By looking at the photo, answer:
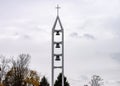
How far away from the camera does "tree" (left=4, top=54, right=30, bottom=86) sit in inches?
3484

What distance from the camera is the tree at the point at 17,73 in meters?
88.5

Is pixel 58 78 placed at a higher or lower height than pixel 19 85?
lower

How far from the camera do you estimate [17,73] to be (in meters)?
89.2

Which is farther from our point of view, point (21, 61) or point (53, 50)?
point (21, 61)

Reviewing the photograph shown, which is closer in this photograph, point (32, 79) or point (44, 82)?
point (32, 79)

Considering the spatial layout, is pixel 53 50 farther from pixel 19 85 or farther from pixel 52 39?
pixel 19 85

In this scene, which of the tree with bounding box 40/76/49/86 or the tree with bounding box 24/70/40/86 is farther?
the tree with bounding box 40/76/49/86

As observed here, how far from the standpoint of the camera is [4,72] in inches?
3364

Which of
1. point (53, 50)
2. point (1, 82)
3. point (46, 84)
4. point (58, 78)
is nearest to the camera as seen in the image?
point (53, 50)

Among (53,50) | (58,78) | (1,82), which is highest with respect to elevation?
(1,82)

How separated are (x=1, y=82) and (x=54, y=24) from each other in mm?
51921

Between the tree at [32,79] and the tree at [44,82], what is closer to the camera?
the tree at [32,79]

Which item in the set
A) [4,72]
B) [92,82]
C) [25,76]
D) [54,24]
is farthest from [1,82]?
[54,24]

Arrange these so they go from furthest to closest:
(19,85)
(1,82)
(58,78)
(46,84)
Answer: (46,84) → (19,85) → (1,82) → (58,78)
